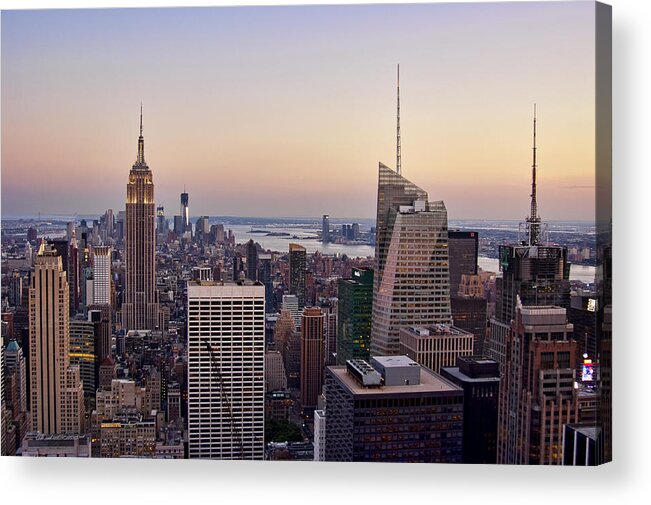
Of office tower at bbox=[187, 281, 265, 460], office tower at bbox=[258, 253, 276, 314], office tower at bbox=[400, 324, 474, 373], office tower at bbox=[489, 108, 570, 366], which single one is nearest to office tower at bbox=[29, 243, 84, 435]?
office tower at bbox=[187, 281, 265, 460]

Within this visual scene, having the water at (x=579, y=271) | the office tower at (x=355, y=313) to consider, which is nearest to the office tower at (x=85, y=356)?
the office tower at (x=355, y=313)

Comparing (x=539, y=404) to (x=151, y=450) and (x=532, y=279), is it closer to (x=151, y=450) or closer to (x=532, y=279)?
(x=532, y=279)

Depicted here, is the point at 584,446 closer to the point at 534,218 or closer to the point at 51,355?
the point at 534,218

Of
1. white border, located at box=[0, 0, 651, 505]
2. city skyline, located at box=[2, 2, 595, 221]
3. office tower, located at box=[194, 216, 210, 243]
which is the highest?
city skyline, located at box=[2, 2, 595, 221]

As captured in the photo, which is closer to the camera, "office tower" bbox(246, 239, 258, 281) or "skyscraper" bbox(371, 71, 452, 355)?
"office tower" bbox(246, 239, 258, 281)

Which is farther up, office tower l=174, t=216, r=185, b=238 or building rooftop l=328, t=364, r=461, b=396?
office tower l=174, t=216, r=185, b=238

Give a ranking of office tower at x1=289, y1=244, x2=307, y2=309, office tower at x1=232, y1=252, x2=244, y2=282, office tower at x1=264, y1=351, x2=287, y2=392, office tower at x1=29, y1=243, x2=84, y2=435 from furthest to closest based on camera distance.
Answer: office tower at x1=232, y1=252, x2=244, y2=282 → office tower at x1=289, y1=244, x2=307, y2=309 → office tower at x1=264, y1=351, x2=287, y2=392 → office tower at x1=29, y1=243, x2=84, y2=435

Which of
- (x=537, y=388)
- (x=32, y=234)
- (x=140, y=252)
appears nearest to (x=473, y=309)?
(x=537, y=388)

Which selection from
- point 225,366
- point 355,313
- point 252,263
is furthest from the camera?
point 355,313

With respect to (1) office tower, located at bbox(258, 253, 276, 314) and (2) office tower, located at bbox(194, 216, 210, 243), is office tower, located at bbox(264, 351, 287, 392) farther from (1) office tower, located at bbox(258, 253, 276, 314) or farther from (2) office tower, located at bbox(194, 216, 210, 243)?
(2) office tower, located at bbox(194, 216, 210, 243)
